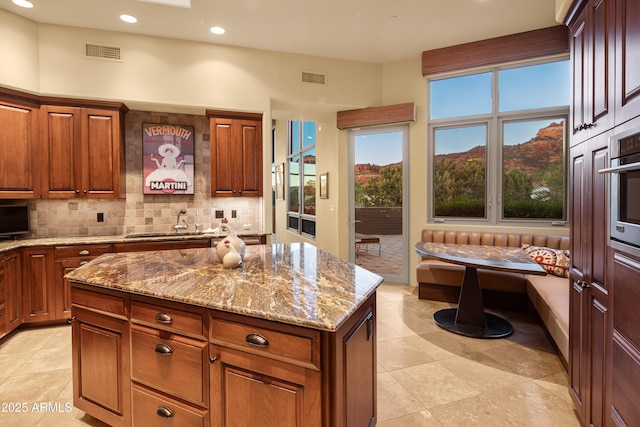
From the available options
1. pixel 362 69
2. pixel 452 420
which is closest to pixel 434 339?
pixel 452 420

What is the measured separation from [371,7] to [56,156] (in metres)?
3.90

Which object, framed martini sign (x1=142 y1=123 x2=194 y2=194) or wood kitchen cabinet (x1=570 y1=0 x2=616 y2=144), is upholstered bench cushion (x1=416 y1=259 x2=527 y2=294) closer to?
wood kitchen cabinet (x1=570 y1=0 x2=616 y2=144)

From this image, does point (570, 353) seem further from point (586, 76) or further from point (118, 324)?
point (118, 324)

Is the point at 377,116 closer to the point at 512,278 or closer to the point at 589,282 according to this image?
the point at 512,278

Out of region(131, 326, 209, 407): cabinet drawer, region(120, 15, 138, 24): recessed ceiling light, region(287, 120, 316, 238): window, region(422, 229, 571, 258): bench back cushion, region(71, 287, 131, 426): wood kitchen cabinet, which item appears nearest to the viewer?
region(131, 326, 209, 407): cabinet drawer

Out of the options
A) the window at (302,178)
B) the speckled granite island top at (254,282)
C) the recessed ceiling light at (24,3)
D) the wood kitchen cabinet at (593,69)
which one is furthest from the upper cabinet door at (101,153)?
the wood kitchen cabinet at (593,69)

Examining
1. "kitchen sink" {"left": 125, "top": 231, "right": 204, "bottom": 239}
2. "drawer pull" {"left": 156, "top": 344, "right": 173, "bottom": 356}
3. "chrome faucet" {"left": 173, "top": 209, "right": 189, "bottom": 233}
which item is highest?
"chrome faucet" {"left": 173, "top": 209, "right": 189, "bottom": 233}

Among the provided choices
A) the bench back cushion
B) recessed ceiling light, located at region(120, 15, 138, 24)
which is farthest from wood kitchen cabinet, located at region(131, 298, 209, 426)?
the bench back cushion

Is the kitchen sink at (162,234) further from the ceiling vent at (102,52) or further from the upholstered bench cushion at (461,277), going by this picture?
the upholstered bench cushion at (461,277)

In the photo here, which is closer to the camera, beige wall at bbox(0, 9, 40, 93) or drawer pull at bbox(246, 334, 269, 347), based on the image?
drawer pull at bbox(246, 334, 269, 347)

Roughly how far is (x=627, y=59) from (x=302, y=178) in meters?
6.69

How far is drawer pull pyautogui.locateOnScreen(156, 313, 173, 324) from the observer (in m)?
1.64

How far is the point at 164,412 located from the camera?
167cm

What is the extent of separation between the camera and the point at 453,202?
16.0 feet
